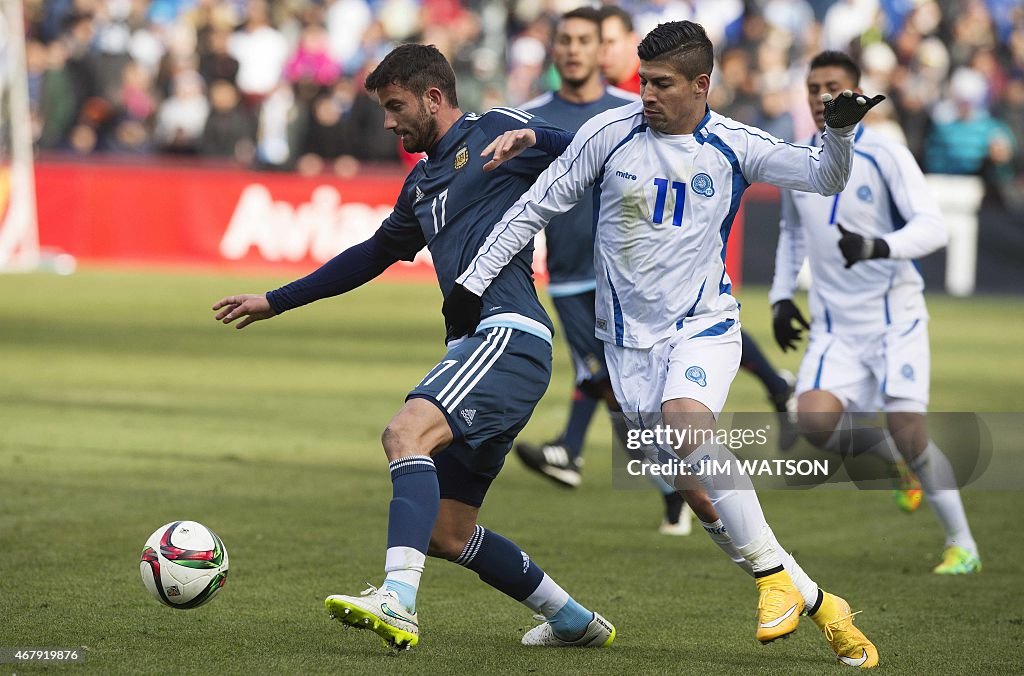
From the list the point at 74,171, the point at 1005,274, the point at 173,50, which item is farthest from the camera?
the point at 173,50

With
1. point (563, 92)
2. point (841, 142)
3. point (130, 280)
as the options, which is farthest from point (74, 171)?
point (841, 142)

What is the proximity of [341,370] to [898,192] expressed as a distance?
7.50 metres

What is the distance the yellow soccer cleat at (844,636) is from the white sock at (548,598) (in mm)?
872

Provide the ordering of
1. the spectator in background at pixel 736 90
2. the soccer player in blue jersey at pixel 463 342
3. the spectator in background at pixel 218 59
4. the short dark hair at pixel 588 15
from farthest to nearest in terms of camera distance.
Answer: the spectator in background at pixel 218 59
the spectator in background at pixel 736 90
the short dark hair at pixel 588 15
the soccer player in blue jersey at pixel 463 342

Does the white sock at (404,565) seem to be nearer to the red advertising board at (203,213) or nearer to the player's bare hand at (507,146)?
the player's bare hand at (507,146)

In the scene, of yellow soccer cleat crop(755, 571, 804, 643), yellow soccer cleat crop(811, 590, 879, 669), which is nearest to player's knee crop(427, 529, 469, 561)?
yellow soccer cleat crop(755, 571, 804, 643)

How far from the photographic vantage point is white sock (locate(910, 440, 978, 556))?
24.4ft

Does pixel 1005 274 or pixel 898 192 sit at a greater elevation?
pixel 898 192

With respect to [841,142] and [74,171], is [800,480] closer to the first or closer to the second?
[841,142]

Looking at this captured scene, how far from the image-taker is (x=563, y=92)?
903cm

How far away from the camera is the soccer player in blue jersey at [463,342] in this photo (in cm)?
534

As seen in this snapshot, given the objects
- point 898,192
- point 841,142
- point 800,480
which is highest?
point 841,142

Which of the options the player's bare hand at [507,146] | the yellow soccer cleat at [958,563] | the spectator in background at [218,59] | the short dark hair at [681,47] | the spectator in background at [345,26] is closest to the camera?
the player's bare hand at [507,146]

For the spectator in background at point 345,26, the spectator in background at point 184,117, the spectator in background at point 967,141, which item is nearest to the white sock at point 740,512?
the spectator in background at point 967,141
